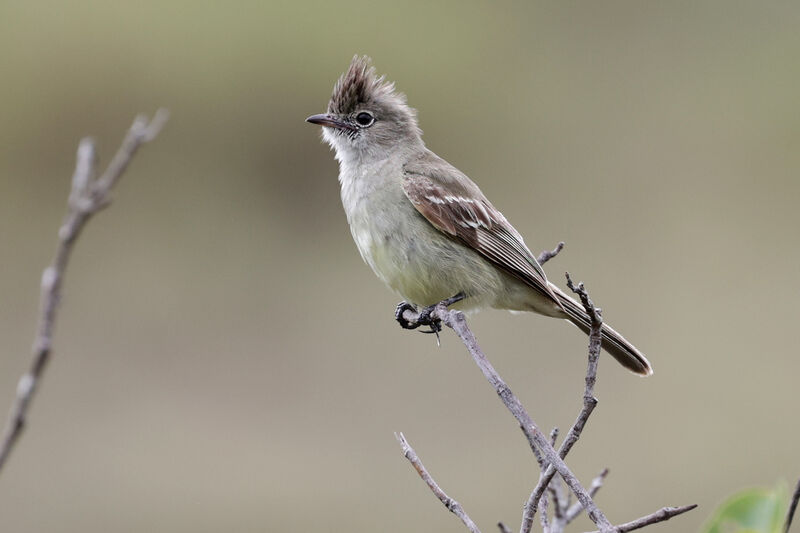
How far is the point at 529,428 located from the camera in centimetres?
170

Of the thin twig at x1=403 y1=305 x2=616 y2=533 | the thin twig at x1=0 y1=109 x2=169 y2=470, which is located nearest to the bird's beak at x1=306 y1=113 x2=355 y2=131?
the thin twig at x1=403 y1=305 x2=616 y2=533

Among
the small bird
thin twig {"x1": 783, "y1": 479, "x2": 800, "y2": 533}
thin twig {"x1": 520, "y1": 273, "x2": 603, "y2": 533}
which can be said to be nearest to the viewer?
thin twig {"x1": 783, "y1": 479, "x2": 800, "y2": 533}

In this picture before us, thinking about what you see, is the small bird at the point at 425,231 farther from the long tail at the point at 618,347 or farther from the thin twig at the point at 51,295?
the thin twig at the point at 51,295

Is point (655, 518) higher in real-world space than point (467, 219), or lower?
lower

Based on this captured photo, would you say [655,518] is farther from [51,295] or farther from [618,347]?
[618,347]

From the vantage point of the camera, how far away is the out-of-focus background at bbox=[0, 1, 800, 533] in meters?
7.52

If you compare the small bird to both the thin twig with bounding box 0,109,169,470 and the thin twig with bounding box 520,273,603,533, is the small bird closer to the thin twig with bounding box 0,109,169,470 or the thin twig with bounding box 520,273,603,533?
the thin twig with bounding box 520,273,603,533

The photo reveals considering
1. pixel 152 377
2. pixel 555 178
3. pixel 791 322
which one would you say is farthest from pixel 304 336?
pixel 791 322

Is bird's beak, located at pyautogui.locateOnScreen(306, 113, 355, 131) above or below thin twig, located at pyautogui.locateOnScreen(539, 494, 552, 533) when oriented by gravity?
above

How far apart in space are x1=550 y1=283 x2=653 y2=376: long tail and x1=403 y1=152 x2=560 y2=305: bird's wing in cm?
18

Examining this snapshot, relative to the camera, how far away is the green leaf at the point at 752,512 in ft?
5.26

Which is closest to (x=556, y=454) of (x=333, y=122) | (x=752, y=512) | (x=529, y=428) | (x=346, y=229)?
(x=529, y=428)

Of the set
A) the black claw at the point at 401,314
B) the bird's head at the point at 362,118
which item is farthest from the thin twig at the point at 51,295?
the bird's head at the point at 362,118

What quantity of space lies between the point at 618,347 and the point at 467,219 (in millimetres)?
720
